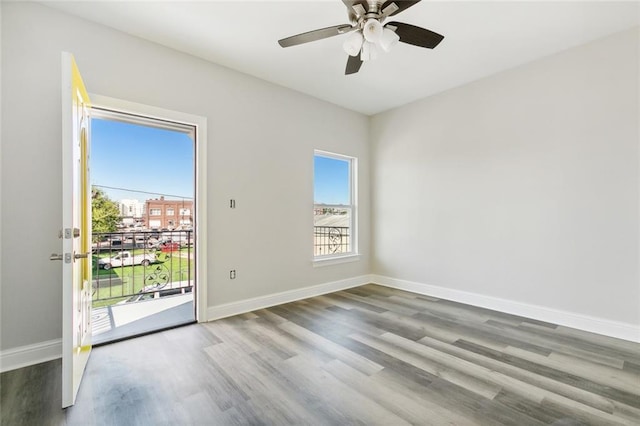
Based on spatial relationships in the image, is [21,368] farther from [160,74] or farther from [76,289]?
[160,74]

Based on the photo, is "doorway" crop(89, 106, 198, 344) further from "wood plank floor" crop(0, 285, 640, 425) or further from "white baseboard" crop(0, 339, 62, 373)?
"wood plank floor" crop(0, 285, 640, 425)

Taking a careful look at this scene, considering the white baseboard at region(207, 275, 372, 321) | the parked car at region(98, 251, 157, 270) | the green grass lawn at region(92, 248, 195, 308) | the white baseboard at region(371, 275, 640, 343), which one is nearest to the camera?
the white baseboard at region(371, 275, 640, 343)

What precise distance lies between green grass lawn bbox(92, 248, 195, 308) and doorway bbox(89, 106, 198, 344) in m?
0.01

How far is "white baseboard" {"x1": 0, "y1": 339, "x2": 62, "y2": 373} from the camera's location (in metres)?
2.18

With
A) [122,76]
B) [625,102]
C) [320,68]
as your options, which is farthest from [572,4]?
[122,76]

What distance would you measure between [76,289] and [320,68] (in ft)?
10.3

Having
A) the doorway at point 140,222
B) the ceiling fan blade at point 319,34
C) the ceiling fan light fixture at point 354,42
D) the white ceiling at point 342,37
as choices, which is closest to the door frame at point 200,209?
the doorway at point 140,222

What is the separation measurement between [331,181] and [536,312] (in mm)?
3158

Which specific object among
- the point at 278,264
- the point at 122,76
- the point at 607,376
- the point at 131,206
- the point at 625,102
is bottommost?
the point at 607,376

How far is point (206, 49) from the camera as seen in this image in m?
3.01

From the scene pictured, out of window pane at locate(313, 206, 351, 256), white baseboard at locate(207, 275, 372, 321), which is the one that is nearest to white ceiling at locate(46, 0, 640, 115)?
window pane at locate(313, 206, 351, 256)

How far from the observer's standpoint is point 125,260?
434 cm

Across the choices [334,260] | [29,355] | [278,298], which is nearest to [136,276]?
[29,355]

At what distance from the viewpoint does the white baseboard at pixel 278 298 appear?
129 inches
